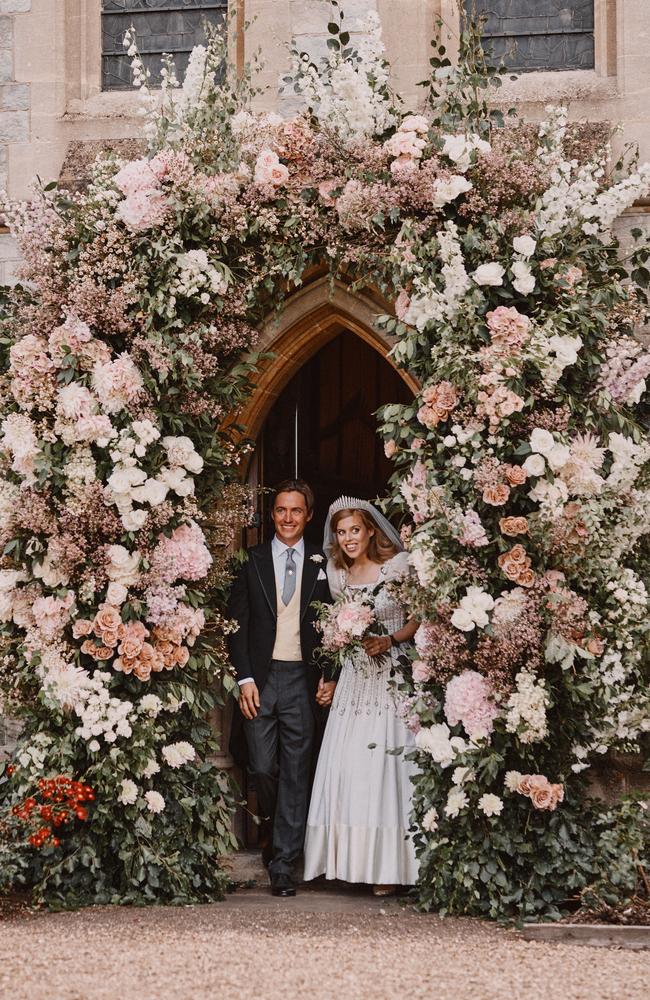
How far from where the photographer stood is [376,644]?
6375 millimetres

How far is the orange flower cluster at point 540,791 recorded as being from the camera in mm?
5570

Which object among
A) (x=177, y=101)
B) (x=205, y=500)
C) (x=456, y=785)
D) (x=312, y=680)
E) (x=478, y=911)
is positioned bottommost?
(x=478, y=911)

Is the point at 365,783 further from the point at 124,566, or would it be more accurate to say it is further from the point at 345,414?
the point at 345,414

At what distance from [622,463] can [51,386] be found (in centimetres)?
257

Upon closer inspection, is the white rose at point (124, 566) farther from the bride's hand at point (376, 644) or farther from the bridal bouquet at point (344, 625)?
the bride's hand at point (376, 644)

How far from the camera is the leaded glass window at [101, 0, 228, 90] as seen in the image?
24.9 ft

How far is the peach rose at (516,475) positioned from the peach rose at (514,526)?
152mm

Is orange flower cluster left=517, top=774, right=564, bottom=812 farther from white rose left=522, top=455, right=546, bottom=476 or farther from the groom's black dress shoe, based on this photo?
the groom's black dress shoe

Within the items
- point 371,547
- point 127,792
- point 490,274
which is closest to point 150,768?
point 127,792

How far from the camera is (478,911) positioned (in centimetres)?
567

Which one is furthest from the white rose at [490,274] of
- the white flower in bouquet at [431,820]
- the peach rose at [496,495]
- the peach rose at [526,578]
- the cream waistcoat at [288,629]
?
the white flower in bouquet at [431,820]

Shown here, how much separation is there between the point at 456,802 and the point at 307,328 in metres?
2.50

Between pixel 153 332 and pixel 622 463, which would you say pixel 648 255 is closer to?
pixel 622 463

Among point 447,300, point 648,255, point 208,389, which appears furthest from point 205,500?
point 648,255
